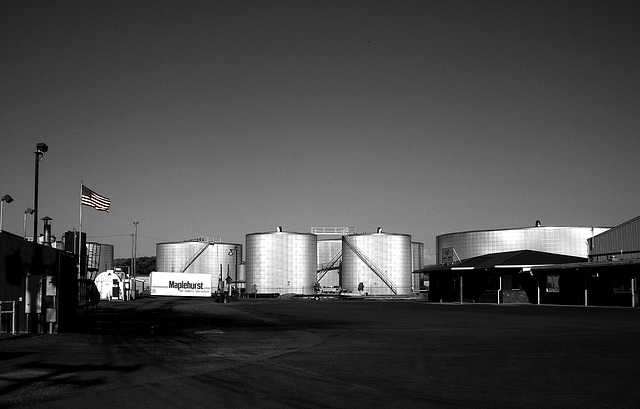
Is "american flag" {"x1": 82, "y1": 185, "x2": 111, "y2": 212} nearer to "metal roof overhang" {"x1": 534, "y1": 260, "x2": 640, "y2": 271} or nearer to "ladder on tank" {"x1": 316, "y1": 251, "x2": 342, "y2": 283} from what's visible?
"metal roof overhang" {"x1": 534, "y1": 260, "x2": 640, "y2": 271}

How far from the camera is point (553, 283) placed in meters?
52.5

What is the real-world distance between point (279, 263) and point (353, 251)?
10.0 metres

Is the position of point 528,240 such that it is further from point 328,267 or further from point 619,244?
point 619,244

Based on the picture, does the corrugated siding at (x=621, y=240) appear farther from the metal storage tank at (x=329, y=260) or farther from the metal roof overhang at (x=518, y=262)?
the metal storage tank at (x=329, y=260)

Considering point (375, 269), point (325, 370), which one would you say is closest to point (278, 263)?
point (375, 269)

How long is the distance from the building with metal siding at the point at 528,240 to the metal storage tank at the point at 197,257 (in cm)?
3528

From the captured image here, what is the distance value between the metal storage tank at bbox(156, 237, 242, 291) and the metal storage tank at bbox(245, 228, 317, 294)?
489 inches

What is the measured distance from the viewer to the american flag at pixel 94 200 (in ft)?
114

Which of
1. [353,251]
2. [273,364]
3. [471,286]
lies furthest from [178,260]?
[273,364]

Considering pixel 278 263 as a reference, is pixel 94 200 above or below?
above

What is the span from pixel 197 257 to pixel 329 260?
20.1m

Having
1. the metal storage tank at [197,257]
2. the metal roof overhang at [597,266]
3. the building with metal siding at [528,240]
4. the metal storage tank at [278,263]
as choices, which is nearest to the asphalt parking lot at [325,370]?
the metal roof overhang at [597,266]

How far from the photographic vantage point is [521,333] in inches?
860

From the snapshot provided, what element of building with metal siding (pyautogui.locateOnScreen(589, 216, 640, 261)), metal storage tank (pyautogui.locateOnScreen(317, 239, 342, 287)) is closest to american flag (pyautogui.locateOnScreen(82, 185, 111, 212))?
building with metal siding (pyautogui.locateOnScreen(589, 216, 640, 261))
